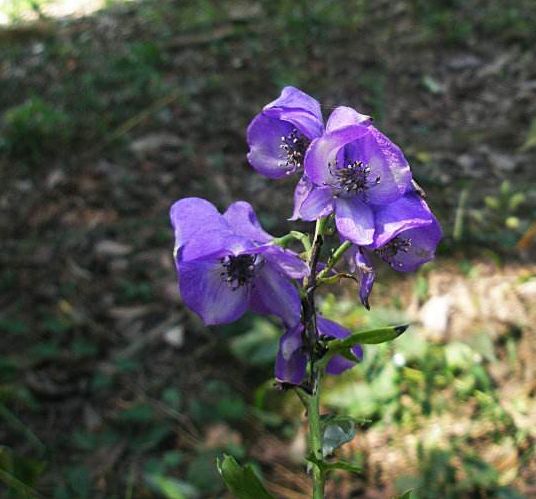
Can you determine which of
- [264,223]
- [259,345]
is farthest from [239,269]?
[264,223]

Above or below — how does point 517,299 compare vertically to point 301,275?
below

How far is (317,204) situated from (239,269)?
0.15m

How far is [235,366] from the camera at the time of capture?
2.66 meters

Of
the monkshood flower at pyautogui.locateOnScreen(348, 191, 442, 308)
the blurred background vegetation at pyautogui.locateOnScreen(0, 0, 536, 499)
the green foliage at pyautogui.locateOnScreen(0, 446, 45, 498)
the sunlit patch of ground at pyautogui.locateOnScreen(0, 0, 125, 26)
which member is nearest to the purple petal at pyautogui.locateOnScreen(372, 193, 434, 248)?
the monkshood flower at pyautogui.locateOnScreen(348, 191, 442, 308)

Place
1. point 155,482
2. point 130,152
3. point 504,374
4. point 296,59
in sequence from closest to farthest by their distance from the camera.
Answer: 1. point 155,482
2. point 504,374
3. point 130,152
4. point 296,59

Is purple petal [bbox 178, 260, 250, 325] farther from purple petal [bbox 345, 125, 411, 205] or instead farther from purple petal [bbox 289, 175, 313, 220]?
purple petal [bbox 345, 125, 411, 205]

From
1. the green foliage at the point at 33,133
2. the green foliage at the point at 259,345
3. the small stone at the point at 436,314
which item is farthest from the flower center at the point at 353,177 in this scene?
the green foliage at the point at 33,133

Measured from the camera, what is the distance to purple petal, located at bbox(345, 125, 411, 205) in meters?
0.96

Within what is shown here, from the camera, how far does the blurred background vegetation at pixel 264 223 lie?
236cm

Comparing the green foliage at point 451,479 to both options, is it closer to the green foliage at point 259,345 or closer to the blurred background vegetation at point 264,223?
the blurred background vegetation at point 264,223

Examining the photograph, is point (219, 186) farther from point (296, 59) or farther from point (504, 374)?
point (504, 374)

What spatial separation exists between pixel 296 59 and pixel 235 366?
2.44 meters

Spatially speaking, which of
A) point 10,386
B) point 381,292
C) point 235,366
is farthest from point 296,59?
point 10,386

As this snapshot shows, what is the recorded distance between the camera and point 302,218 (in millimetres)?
993
